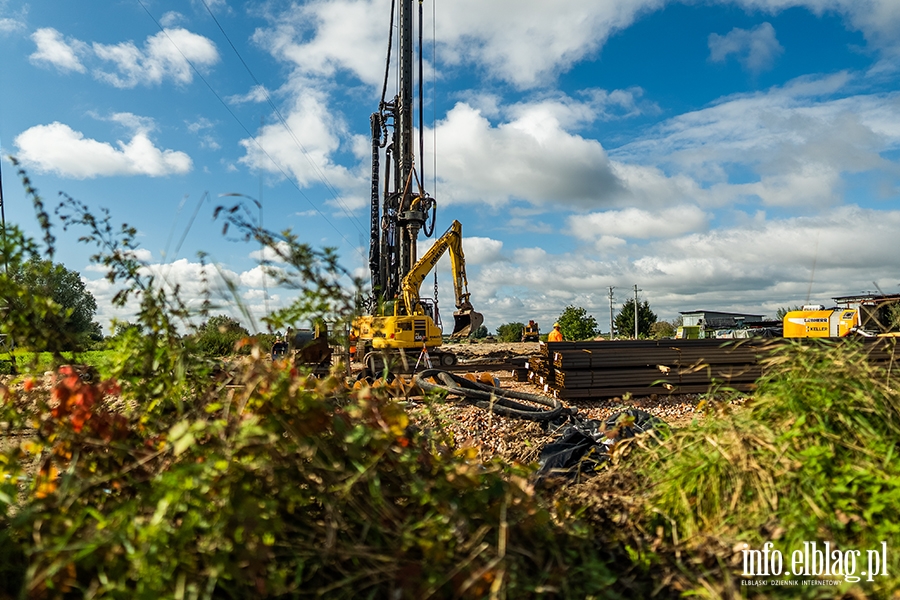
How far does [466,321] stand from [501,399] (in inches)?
369

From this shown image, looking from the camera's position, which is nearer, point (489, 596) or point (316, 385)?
point (489, 596)

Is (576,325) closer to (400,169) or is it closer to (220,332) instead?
(400,169)

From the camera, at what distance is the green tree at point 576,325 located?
1930 inches

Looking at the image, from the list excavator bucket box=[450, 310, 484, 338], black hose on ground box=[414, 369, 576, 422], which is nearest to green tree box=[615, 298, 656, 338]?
excavator bucket box=[450, 310, 484, 338]

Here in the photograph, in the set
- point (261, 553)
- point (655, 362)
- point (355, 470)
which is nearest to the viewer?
point (261, 553)

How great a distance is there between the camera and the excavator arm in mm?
16703

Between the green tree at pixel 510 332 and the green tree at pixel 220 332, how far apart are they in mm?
47442

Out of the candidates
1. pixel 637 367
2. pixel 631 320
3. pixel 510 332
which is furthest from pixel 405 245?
pixel 631 320

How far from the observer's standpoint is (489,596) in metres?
2.18

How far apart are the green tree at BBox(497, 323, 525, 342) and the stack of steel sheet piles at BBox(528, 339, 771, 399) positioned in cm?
3983

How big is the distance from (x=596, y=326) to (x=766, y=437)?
5406cm

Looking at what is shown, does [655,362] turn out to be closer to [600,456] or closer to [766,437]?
[600,456]

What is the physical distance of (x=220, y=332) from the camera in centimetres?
346

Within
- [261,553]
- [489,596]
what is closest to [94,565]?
[261,553]
